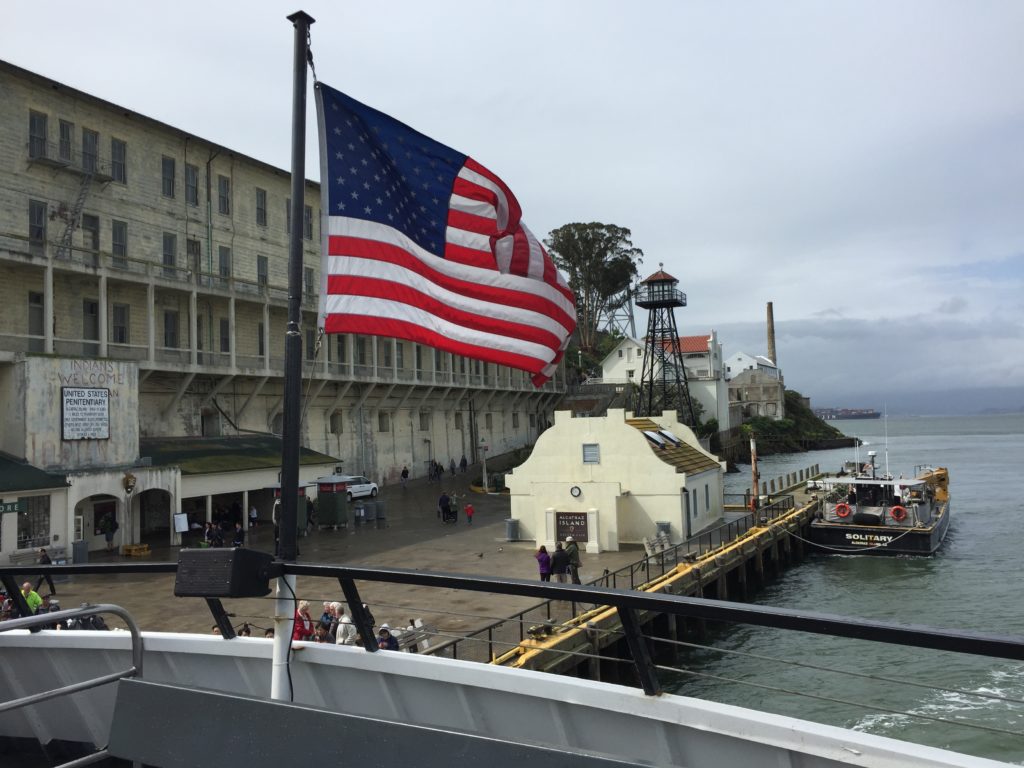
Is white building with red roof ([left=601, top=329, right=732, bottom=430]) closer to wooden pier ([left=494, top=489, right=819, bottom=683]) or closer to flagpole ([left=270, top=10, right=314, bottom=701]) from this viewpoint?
wooden pier ([left=494, top=489, right=819, bottom=683])

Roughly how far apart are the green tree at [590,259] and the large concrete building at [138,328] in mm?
43898

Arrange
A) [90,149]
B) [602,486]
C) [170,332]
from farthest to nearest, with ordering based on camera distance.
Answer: [170,332], [90,149], [602,486]

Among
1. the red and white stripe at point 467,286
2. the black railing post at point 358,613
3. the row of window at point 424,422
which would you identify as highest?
the red and white stripe at point 467,286

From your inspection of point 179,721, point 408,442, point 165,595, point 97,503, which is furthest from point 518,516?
point 408,442

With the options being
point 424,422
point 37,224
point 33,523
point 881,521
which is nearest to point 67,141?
point 37,224

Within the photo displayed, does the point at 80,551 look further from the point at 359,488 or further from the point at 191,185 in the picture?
the point at 191,185

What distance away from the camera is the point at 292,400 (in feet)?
18.5

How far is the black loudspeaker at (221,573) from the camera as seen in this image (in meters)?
4.66

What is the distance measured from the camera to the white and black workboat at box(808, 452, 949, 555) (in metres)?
30.5

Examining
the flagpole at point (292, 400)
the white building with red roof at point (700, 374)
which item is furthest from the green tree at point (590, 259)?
the flagpole at point (292, 400)

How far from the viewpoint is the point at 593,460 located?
1029 inches

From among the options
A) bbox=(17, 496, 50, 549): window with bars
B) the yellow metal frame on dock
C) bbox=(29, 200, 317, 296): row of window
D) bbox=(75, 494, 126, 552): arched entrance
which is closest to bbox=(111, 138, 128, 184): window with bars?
bbox=(29, 200, 317, 296): row of window

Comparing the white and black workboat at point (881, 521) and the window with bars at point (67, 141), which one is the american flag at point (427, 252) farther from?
the window with bars at point (67, 141)

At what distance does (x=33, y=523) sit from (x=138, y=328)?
1349 cm
